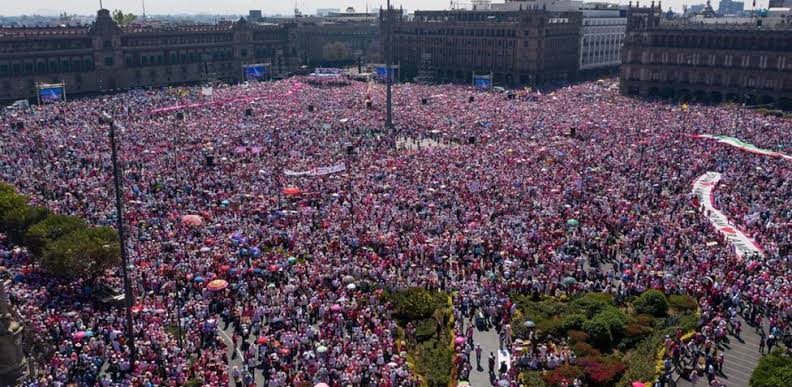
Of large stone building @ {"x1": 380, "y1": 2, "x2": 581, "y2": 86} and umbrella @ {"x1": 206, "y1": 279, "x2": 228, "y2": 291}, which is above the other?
large stone building @ {"x1": 380, "y1": 2, "x2": 581, "y2": 86}

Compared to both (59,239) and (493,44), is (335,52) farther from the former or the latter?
(59,239)

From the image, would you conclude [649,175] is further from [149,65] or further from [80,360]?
[149,65]

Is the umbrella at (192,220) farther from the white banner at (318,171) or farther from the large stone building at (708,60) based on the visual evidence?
the large stone building at (708,60)

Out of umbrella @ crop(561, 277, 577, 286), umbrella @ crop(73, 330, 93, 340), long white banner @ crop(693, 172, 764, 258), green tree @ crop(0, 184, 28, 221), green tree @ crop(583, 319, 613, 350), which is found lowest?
green tree @ crop(583, 319, 613, 350)

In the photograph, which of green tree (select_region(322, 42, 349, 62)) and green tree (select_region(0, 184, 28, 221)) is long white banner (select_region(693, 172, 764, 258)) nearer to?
green tree (select_region(0, 184, 28, 221))

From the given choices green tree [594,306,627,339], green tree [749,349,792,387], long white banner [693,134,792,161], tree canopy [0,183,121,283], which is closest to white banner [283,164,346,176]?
tree canopy [0,183,121,283]

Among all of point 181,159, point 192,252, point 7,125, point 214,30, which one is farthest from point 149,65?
point 192,252
